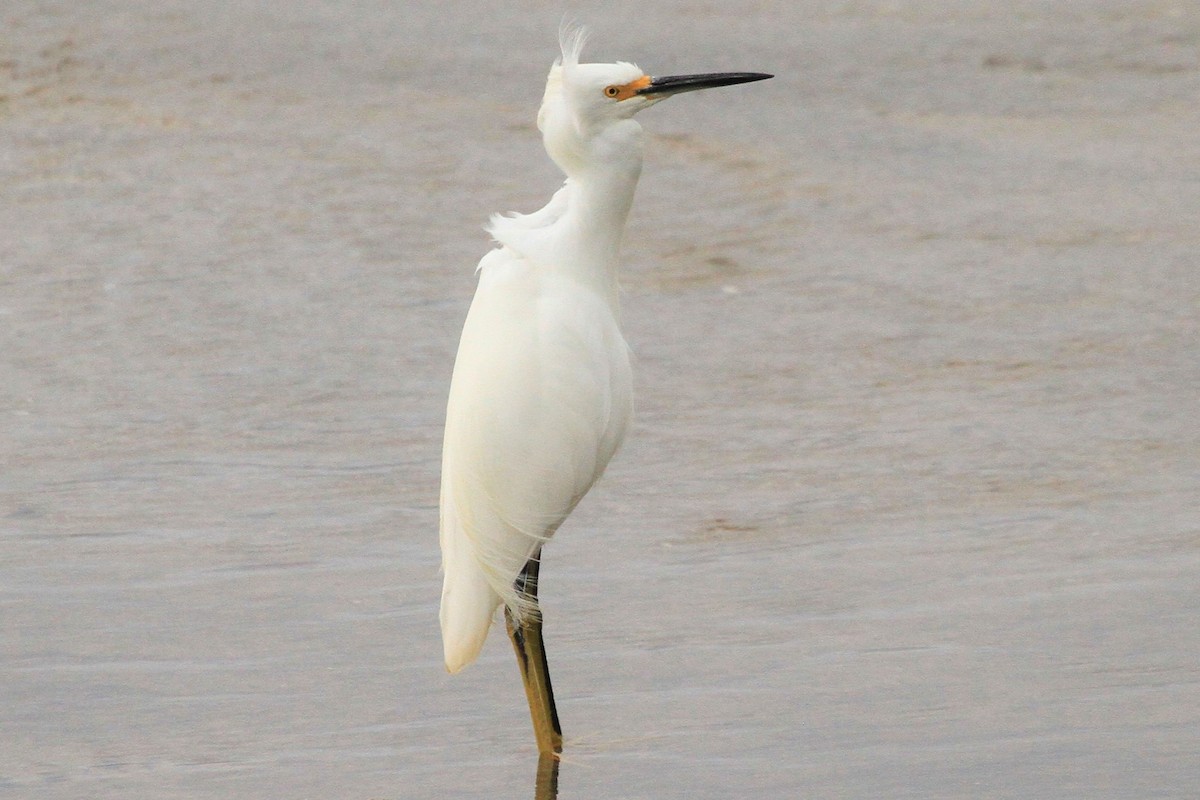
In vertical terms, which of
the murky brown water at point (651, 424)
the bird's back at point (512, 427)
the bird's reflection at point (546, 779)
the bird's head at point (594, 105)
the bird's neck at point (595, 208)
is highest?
the bird's head at point (594, 105)

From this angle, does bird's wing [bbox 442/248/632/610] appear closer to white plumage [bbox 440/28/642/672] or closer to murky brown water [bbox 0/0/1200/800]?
white plumage [bbox 440/28/642/672]

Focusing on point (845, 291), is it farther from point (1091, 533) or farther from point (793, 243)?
point (1091, 533)

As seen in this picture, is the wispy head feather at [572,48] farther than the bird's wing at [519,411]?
Yes

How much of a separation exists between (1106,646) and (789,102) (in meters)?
6.54

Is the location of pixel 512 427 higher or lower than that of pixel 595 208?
lower

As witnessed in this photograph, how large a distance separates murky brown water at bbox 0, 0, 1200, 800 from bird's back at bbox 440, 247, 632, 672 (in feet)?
1.26

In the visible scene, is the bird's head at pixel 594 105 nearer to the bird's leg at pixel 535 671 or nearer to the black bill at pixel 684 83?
the black bill at pixel 684 83

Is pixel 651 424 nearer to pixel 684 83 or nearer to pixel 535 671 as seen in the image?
pixel 535 671

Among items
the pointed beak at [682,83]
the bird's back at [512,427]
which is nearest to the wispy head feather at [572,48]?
the pointed beak at [682,83]

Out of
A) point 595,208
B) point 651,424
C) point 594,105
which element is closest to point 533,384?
point 595,208

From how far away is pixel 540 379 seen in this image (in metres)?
3.74

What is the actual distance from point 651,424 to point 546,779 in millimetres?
2463

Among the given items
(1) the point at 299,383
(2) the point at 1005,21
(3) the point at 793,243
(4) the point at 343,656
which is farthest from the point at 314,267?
(2) the point at 1005,21

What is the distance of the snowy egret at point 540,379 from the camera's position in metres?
3.75
